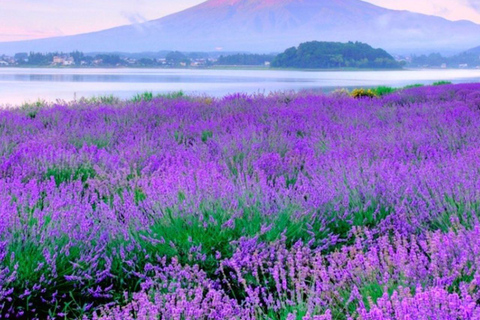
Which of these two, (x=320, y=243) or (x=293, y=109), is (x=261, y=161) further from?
(x=293, y=109)

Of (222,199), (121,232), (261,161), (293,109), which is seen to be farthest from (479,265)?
(293,109)

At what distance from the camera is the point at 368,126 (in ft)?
22.5

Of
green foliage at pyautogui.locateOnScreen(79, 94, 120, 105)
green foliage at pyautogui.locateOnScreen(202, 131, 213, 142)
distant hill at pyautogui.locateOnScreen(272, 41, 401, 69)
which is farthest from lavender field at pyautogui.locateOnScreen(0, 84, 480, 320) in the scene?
distant hill at pyautogui.locateOnScreen(272, 41, 401, 69)

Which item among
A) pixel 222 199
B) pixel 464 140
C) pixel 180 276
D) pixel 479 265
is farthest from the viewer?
pixel 464 140

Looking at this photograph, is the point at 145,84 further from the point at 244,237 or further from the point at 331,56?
the point at 331,56

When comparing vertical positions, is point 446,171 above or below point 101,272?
above

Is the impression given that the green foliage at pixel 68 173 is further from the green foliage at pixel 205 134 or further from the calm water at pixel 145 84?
the calm water at pixel 145 84

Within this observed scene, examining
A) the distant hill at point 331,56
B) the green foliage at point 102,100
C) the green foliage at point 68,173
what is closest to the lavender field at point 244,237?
the green foliage at point 68,173

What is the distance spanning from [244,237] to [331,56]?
90.0m

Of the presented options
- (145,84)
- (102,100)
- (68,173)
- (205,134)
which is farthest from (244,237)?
(145,84)

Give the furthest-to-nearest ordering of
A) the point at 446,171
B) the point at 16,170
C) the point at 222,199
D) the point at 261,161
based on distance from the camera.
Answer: the point at 261,161, the point at 16,170, the point at 446,171, the point at 222,199

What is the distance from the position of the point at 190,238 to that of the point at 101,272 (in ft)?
1.46

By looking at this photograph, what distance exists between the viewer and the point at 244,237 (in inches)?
106

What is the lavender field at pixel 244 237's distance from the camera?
2.11m
